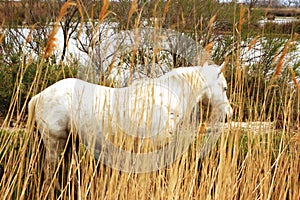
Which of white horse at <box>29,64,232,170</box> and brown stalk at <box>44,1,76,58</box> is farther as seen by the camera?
white horse at <box>29,64,232,170</box>

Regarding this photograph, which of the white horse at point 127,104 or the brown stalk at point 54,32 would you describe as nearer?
the brown stalk at point 54,32

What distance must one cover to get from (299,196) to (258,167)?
21 centimetres

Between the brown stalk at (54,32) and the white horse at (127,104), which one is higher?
the brown stalk at (54,32)

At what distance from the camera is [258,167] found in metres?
2.19

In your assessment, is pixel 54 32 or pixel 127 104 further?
pixel 127 104

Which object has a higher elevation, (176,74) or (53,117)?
(176,74)

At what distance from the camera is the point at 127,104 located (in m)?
2.00

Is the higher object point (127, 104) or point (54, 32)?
point (54, 32)

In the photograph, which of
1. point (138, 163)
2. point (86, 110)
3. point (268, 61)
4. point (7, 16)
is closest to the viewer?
point (138, 163)

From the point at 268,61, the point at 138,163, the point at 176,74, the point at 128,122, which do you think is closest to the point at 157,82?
the point at 176,74

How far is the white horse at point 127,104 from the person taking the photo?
6.70 ft

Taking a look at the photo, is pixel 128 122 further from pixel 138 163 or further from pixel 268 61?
pixel 268 61

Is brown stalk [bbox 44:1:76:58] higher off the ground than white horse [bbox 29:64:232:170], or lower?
higher

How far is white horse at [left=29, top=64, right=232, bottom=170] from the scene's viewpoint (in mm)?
2041
